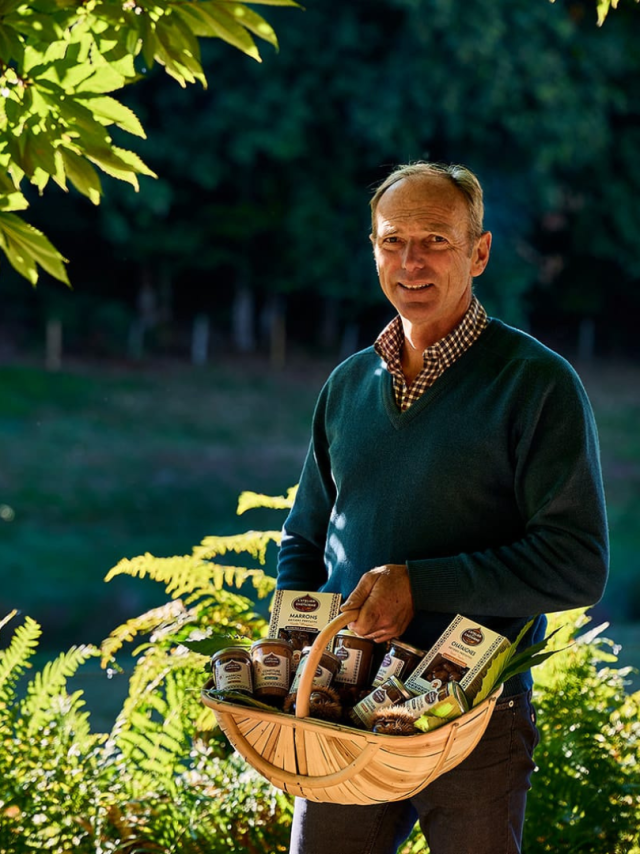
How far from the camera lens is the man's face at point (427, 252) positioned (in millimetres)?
1671

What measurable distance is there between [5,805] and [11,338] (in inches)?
484

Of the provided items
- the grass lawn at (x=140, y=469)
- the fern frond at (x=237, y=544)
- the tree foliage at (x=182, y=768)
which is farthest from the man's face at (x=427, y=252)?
the grass lawn at (x=140, y=469)

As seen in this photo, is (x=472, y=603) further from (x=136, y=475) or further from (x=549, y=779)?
(x=136, y=475)

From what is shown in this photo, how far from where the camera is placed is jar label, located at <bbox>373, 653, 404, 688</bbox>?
1.51 meters

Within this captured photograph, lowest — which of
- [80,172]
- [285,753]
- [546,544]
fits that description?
[285,753]

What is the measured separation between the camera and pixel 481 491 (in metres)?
1.60

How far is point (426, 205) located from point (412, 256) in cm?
8

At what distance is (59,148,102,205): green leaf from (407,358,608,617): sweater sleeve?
2.27 ft

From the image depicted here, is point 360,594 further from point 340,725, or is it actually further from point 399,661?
point 340,725

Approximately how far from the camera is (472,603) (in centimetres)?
153

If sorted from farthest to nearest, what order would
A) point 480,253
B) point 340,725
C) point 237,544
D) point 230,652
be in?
point 237,544
point 480,253
point 230,652
point 340,725

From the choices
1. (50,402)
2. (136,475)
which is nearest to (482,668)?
(136,475)

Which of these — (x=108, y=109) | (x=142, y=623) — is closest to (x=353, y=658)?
(x=108, y=109)

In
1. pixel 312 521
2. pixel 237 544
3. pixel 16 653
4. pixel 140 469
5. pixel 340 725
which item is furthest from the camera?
pixel 140 469
